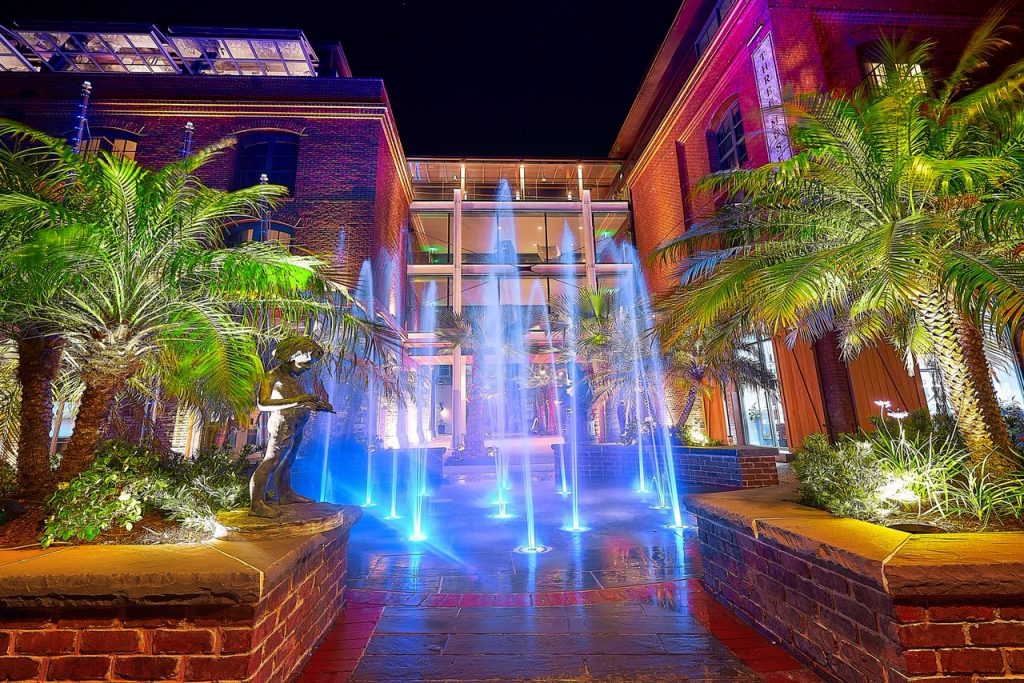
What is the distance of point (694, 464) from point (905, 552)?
7024 millimetres

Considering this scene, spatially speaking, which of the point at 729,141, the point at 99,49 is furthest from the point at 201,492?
the point at 99,49

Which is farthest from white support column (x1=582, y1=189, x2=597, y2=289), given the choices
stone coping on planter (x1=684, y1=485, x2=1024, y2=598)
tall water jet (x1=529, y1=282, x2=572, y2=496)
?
stone coping on planter (x1=684, y1=485, x2=1024, y2=598)

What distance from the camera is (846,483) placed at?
3283 millimetres

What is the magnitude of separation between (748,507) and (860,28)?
1594 cm

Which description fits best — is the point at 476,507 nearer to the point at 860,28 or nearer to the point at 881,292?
the point at 881,292

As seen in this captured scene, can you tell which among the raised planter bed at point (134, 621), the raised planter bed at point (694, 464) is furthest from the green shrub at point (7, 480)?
the raised planter bed at point (694, 464)

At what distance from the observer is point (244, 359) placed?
3.82 meters

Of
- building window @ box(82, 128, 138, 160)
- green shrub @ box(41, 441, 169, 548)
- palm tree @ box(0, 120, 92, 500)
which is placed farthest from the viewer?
building window @ box(82, 128, 138, 160)

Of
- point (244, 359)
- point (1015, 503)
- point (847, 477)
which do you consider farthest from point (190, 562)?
point (1015, 503)

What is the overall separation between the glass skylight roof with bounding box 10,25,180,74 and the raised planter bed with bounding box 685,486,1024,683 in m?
21.0

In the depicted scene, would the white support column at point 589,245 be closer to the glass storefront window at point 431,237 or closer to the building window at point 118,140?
the glass storefront window at point 431,237

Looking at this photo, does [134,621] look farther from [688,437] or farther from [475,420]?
[475,420]

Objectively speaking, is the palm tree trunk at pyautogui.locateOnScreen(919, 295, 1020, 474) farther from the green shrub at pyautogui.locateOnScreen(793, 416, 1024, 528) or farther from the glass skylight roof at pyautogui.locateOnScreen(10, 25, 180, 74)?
the glass skylight roof at pyautogui.locateOnScreen(10, 25, 180, 74)

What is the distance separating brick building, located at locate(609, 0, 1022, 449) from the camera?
33.7 ft
